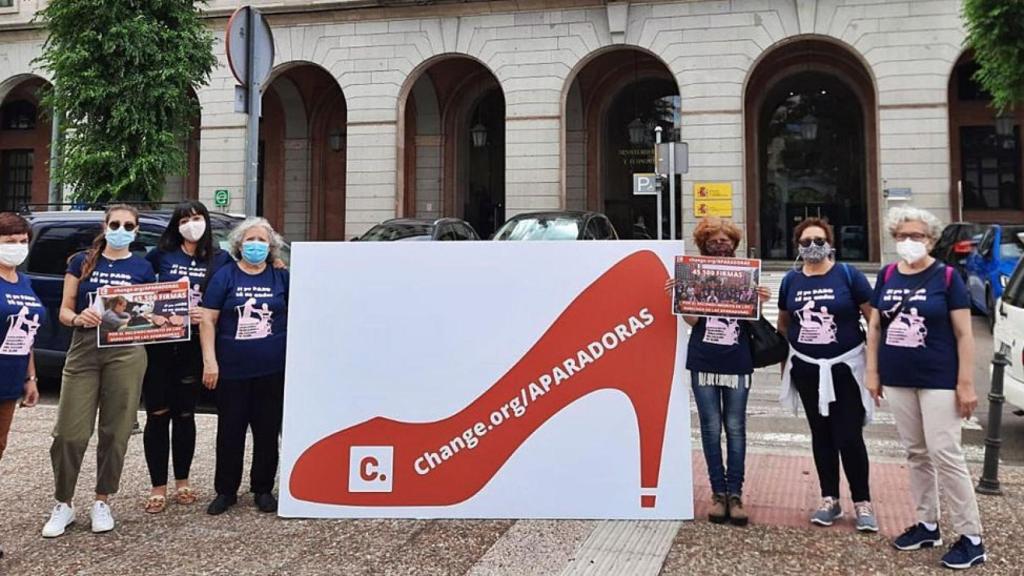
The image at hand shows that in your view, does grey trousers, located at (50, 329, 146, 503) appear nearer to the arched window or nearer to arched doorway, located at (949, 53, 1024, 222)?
arched doorway, located at (949, 53, 1024, 222)

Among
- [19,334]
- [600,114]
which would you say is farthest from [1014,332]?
[600,114]

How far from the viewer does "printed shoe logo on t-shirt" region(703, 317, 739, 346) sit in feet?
13.5

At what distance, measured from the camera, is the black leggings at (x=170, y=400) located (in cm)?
439

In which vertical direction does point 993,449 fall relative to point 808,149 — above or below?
below

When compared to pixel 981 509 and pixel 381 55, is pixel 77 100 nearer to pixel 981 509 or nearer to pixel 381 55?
pixel 381 55

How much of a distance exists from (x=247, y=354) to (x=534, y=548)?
2.19 meters

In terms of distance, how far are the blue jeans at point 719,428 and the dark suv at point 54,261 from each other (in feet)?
18.9

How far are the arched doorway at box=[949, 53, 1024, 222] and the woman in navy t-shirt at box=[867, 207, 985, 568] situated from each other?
23.9 metres

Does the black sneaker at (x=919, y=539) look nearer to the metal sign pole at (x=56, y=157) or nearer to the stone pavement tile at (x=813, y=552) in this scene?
the stone pavement tile at (x=813, y=552)

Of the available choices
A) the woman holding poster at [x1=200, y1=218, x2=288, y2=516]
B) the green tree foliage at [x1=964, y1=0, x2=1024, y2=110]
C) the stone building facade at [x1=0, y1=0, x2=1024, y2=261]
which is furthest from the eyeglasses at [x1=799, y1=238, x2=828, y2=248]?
the stone building facade at [x1=0, y1=0, x2=1024, y2=261]

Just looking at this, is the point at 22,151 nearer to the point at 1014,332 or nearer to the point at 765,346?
the point at 765,346

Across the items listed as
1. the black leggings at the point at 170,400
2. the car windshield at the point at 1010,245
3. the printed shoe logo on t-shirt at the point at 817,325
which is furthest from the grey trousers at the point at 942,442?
the car windshield at the point at 1010,245

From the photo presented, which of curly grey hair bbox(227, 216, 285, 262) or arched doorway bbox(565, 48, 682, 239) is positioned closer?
curly grey hair bbox(227, 216, 285, 262)

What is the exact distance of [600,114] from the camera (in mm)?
26172
